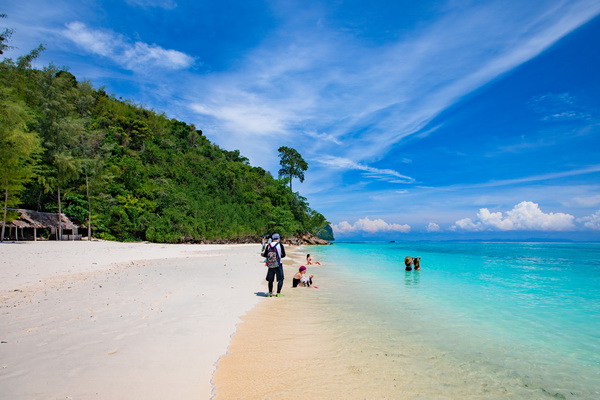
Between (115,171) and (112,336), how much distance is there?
41473mm

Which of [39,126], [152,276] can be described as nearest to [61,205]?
[39,126]

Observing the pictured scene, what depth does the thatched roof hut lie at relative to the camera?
91.0 feet

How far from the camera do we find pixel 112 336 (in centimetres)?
467

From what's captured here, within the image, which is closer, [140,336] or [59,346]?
[59,346]

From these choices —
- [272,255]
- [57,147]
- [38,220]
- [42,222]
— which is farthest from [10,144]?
[272,255]

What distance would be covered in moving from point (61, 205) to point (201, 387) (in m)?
39.0

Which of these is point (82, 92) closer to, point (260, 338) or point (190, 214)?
point (190, 214)

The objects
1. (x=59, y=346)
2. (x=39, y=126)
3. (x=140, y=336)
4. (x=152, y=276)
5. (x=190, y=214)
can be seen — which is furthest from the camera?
(x=190, y=214)

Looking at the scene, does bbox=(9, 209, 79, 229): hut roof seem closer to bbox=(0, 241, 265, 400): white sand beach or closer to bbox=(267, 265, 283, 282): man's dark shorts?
bbox=(0, 241, 265, 400): white sand beach

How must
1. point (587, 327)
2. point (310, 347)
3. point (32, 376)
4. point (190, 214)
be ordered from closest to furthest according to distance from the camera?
point (32, 376) < point (310, 347) < point (587, 327) < point (190, 214)

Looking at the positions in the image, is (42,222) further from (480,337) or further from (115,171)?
(480,337)

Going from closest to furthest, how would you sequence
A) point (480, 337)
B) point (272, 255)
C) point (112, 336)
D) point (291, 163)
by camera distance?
point (112, 336) < point (480, 337) < point (272, 255) < point (291, 163)

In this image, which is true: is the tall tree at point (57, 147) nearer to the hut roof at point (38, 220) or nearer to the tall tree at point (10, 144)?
the hut roof at point (38, 220)

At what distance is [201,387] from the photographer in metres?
3.36
